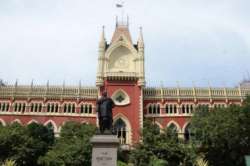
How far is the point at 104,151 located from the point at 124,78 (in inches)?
1510

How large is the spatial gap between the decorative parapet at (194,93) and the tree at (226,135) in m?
13.4

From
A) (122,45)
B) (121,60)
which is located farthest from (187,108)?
(122,45)

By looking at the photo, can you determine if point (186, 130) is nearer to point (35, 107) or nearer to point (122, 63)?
point (122, 63)

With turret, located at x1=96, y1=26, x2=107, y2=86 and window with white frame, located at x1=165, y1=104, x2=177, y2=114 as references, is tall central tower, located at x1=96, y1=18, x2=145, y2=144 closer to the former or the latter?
turret, located at x1=96, y1=26, x2=107, y2=86

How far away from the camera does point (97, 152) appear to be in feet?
63.5

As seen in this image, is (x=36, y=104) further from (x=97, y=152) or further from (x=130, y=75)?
(x=97, y=152)

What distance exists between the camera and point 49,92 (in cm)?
5959

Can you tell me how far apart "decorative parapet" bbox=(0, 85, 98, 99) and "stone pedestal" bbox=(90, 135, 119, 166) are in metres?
39.9

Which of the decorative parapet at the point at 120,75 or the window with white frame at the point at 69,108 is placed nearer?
the decorative parapet at the point at 120,75

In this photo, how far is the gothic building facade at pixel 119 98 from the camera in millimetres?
57000

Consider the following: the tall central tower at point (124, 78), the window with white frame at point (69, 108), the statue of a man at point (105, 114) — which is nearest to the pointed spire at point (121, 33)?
the tall central tower at point (124, 78)

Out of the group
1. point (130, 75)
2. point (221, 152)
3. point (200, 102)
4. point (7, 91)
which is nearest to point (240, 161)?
point (221, 152)

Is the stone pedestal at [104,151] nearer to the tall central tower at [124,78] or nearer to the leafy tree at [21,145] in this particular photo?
the leafy tree at [21,145]

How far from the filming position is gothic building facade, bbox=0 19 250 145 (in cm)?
5700
